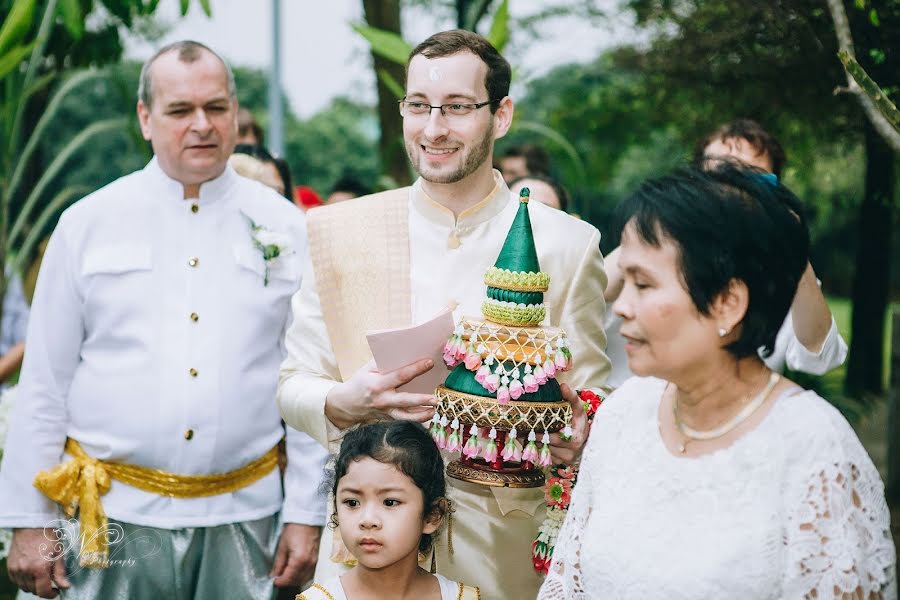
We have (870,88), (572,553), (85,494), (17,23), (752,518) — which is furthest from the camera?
(17,23)

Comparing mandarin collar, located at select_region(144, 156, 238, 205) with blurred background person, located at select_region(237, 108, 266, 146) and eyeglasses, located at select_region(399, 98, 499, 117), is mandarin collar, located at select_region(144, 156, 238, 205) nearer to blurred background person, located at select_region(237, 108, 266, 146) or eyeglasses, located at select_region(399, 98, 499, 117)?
eyeglasses, located at select_region(399, 98, 499, 117)

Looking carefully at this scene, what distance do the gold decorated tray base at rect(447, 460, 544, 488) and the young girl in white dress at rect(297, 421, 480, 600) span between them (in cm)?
15

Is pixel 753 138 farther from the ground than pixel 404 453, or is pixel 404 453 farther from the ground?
pixel 753 138

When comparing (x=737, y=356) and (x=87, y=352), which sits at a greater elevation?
(x=737, y=356)

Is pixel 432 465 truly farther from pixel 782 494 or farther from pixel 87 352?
pixel 87 352

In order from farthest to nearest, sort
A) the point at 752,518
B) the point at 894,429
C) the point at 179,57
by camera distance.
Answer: the point at 894,429 → the point at 179,57 → the point at 752,518

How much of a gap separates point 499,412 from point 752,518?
79 centimetres

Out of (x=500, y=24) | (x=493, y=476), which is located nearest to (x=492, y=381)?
(x=493, y=476)

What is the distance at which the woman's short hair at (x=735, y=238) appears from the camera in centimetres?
264

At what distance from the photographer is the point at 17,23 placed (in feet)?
18.7

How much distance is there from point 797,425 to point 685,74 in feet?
28.7

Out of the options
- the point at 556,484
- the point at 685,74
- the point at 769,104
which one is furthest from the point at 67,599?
the point at 685,74

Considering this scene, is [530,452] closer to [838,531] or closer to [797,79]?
[838,531]

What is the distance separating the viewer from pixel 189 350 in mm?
4117
